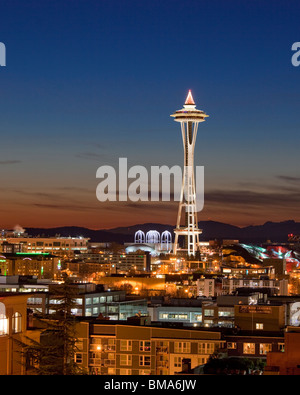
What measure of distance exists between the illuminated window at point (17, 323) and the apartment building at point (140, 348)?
35.1 feet

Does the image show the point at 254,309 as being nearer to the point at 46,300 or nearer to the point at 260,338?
the point at 260,338

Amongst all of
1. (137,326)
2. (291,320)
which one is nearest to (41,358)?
(137,326)

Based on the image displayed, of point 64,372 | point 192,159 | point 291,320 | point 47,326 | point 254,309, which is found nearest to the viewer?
point 64,372

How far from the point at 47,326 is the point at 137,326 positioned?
10.7 m

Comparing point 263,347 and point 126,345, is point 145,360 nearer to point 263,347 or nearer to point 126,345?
point 126,345

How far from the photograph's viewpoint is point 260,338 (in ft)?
75.7

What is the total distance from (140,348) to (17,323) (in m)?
11.2

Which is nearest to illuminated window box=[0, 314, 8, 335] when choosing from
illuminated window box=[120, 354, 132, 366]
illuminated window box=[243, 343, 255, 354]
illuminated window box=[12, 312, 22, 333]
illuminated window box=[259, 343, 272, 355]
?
illuminated window box=[12, 312, 22, 333]

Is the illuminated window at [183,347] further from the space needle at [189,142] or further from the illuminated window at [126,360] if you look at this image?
the space needle at [189,142]

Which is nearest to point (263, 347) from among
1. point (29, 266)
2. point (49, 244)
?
point (29, 266)

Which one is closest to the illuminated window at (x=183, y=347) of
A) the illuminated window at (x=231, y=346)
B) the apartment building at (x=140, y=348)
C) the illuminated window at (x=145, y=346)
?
the apartment building at (x=140, y=348)

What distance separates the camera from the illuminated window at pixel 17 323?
1157 centimetres

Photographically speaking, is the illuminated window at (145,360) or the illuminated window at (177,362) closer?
the illuminated window at (177,362)

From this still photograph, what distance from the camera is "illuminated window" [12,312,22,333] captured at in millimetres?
11570
